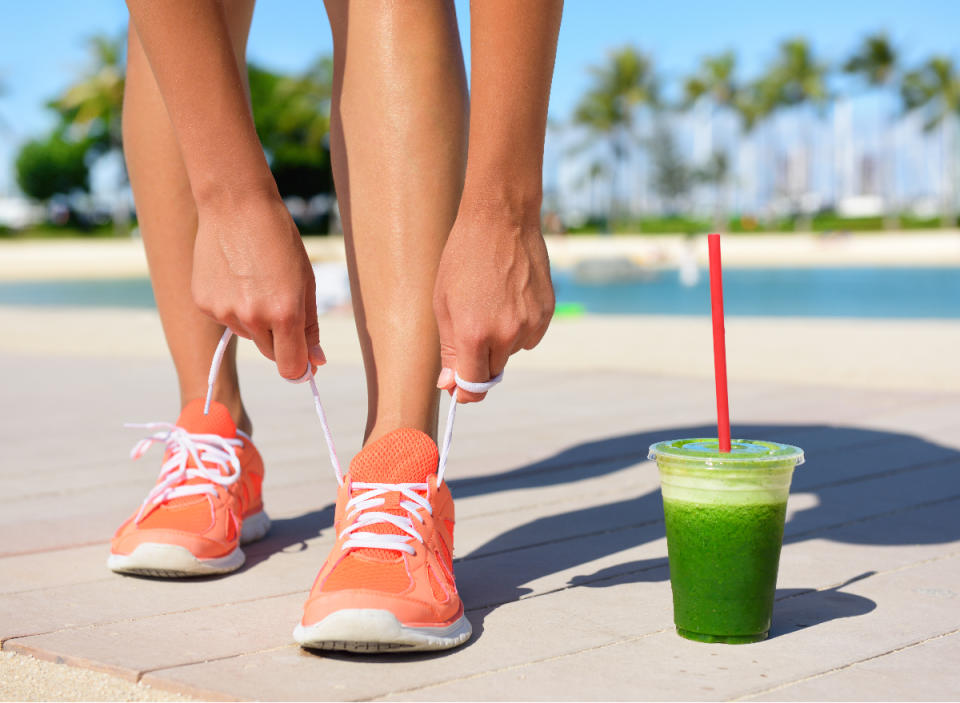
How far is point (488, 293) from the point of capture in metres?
1.40

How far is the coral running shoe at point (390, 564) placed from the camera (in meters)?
1.39

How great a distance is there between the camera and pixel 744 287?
25.8 meters

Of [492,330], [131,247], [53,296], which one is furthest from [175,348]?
[131,247]

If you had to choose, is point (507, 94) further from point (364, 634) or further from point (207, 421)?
point (207, 421)

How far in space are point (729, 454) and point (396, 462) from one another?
469mm

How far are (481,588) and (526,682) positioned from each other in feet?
1.39

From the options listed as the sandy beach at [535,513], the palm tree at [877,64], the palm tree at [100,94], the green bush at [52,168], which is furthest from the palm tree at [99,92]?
the sandy beach at [535,513]

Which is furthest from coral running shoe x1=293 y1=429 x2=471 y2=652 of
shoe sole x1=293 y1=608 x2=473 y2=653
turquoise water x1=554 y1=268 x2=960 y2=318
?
turquoise water x1=554 y1=268 x2=960 y2=318

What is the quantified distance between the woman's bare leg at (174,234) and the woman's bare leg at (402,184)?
1.44 ft

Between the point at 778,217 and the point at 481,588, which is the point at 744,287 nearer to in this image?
the point at 481,588

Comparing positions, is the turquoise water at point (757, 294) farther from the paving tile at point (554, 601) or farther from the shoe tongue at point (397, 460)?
the shoe tongue at point (397, 460)

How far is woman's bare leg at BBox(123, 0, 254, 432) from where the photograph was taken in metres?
2.02

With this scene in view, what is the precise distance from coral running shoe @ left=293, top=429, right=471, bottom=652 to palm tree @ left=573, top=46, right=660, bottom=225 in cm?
6209

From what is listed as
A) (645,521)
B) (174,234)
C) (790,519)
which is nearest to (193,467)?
(174,234)
